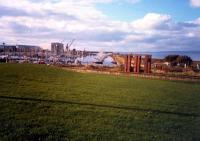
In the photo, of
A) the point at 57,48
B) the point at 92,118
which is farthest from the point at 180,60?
the point at 57,48

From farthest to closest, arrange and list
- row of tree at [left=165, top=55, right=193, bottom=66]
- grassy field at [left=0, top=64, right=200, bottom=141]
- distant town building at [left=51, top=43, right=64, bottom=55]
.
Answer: distant town building at [left=51, top=43, right=64, bottom=55]
row of tree at [left=165, top=55, right=193, bottom=66]
grassy field at [left=0, top=64, right=200, bottom=141]

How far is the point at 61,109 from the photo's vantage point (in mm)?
10844

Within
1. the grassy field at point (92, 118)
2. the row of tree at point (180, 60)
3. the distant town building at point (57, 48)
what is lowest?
the grassy field at point (92, 118)

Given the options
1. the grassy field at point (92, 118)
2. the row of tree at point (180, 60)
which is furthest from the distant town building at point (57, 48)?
the grassy field at point (92, 118)

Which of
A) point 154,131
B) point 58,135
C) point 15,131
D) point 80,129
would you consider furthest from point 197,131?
point 15,131

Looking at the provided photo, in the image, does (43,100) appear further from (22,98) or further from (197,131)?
(197,131)

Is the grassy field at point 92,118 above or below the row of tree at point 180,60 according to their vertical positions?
below

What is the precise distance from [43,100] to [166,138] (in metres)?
5.44

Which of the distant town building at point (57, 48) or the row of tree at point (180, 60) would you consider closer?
the row of tree at point (180, 60)

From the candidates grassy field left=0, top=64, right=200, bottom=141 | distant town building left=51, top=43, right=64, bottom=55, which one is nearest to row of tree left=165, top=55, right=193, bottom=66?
grassy field left=0, top=64, right=200, bottom=141

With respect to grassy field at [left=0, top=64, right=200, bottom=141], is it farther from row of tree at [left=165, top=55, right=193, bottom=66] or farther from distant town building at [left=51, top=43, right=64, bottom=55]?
distant town building at [left=51, top=43, right=64, bottom=55]

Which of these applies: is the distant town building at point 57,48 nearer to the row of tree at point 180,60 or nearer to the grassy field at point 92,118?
the row of tree at point 180,60

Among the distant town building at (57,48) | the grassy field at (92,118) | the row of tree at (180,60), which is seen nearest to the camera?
the grassy field at (92,118)

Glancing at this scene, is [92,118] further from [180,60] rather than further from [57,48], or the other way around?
[57,48]
